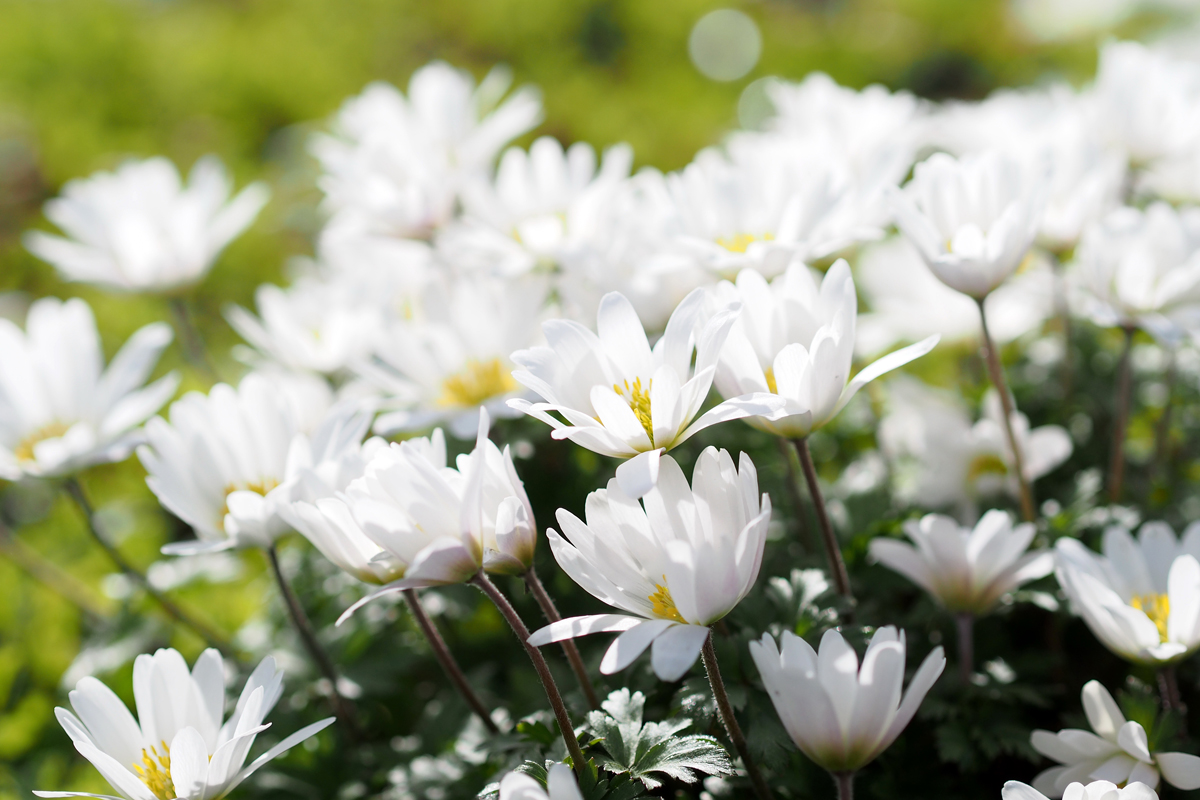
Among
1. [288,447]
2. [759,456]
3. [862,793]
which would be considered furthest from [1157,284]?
[288,447]

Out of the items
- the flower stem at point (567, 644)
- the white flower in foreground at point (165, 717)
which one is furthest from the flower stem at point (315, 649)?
the flower stem at point (567, 644)

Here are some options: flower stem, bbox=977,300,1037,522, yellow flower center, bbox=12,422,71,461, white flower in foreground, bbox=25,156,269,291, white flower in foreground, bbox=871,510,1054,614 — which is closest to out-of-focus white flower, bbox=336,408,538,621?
white flower in foreground, bbox=871,510,1054,614

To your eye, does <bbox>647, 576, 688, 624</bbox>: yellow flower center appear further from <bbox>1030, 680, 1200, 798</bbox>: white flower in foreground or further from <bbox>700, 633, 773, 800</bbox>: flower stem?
<bbox>1030, 680, 1200, 798</bbox>: white flower in foreground

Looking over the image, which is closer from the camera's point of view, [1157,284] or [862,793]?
[862,793]

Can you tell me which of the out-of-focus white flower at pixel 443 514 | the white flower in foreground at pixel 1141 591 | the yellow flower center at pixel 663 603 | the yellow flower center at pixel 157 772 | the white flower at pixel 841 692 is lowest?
the white flower in foreground at pixel 1141 591

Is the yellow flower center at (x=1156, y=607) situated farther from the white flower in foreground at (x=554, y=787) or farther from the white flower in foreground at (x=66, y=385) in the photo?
the white flower in foreground at (x=66, y=385)

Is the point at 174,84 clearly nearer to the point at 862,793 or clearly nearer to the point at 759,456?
the point at 759,456
